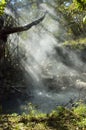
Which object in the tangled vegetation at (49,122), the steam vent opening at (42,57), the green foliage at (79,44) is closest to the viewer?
the tangled vegetation at (49,122)

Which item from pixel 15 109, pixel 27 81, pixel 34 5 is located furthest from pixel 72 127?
pixel 34 5

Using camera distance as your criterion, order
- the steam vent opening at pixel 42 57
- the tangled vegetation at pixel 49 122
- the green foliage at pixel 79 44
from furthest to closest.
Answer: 1. the green foliage at pixel 79 44
2. the steam vent opening at pixel 42 57
3. the tangled vegetation at pixel 49 122

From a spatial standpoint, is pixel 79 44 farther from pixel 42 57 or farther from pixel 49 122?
pixel 49 122

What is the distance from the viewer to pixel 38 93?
19.0 metres

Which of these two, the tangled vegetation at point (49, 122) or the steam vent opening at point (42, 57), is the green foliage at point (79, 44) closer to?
the steam vent opening at point (42, 57)

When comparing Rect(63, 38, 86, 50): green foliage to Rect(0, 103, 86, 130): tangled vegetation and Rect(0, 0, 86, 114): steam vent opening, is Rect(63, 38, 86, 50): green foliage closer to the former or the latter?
Rect(0, 0, 86, 114): steam vent opening

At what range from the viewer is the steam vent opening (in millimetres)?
15523

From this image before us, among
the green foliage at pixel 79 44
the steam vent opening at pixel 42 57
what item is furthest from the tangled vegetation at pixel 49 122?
the green foliage at pixel 79 44

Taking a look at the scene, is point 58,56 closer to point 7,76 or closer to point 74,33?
point 74,33

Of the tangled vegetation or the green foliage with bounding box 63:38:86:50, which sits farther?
the green foliage with bounding box 63:38:86:50

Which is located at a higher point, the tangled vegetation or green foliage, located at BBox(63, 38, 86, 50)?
green foliage, located at BBox(63, 38, 86, 50)

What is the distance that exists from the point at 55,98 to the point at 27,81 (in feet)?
14.3

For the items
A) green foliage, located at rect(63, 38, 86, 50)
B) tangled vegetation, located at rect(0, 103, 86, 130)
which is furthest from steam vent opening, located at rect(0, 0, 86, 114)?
tangled vegetation, located at rect(0, 103, 86, 130)

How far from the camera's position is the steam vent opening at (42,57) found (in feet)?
50.9
